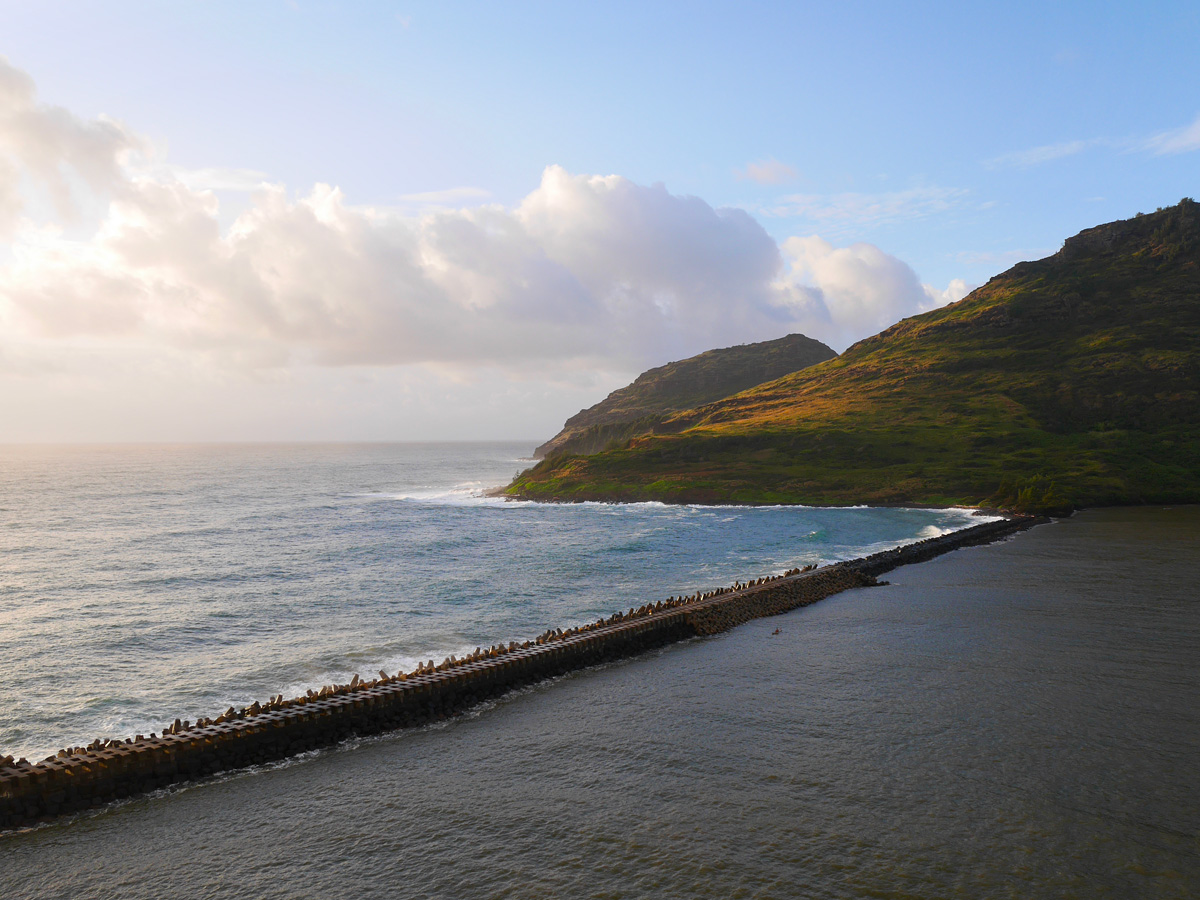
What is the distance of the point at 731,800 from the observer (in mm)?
18844

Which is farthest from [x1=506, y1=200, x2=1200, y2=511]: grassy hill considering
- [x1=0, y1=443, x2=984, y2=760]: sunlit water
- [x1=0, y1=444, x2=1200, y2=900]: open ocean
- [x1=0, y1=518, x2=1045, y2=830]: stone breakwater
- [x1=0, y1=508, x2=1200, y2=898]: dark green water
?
[x1=0, y1=508, x2=1200, y2=898]: dark green water

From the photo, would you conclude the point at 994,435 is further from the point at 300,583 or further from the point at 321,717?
the point at 321,717

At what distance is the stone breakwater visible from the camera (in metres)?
19.0

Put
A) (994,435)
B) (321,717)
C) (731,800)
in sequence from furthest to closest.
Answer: (994,435), (321,717), (731,800)

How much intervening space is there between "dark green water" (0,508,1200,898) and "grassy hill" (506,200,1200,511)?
88892mm

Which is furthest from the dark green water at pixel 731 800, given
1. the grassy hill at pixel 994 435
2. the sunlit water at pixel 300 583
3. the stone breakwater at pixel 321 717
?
the grassy hill at pixel 994 435

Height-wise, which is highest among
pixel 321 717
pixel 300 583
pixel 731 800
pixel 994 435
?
pixel 994 435

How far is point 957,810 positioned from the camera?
18.2m

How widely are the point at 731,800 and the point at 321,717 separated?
45.8ft

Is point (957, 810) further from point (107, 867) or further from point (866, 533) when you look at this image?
point (866, 533)

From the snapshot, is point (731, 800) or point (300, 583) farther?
point (300, 583)

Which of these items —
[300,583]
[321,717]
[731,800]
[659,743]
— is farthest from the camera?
[300,583]

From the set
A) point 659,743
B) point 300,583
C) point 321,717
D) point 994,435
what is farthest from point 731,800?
point 994,435

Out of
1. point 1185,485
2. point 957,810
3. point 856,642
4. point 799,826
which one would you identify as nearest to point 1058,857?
point 957,810
